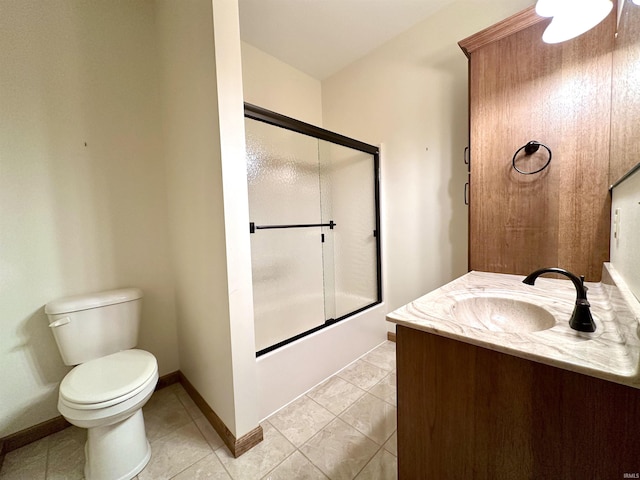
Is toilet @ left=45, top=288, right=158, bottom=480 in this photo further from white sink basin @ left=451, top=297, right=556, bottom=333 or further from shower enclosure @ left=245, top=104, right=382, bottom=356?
white sink basin @ left=451, top=297, right=556, bottom=333

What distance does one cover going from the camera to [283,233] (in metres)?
1.90

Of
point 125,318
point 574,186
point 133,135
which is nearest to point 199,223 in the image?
point 125,318

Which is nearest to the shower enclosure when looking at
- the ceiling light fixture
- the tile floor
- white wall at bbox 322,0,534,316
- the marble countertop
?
white wall at bbox 322,0,534,316

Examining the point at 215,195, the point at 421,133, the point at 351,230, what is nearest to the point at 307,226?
the point at 351,230

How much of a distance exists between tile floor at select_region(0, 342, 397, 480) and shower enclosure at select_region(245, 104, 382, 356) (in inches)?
17.8

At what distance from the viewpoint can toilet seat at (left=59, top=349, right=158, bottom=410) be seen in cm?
104

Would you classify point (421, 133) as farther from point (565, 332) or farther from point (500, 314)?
point (565, 332)

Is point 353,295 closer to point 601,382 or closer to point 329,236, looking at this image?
point 329,236

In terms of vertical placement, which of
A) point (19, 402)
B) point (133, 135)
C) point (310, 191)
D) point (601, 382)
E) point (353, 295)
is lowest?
point (19, 402)

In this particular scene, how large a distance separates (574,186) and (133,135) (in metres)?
2.57

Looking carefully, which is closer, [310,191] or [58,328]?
[58,328]

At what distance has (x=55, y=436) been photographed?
138 cm

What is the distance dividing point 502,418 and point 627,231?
746 mm

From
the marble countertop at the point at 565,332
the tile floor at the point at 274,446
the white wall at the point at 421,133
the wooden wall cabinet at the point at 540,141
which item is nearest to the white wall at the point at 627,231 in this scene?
the marble countertop at the point at 565,332
